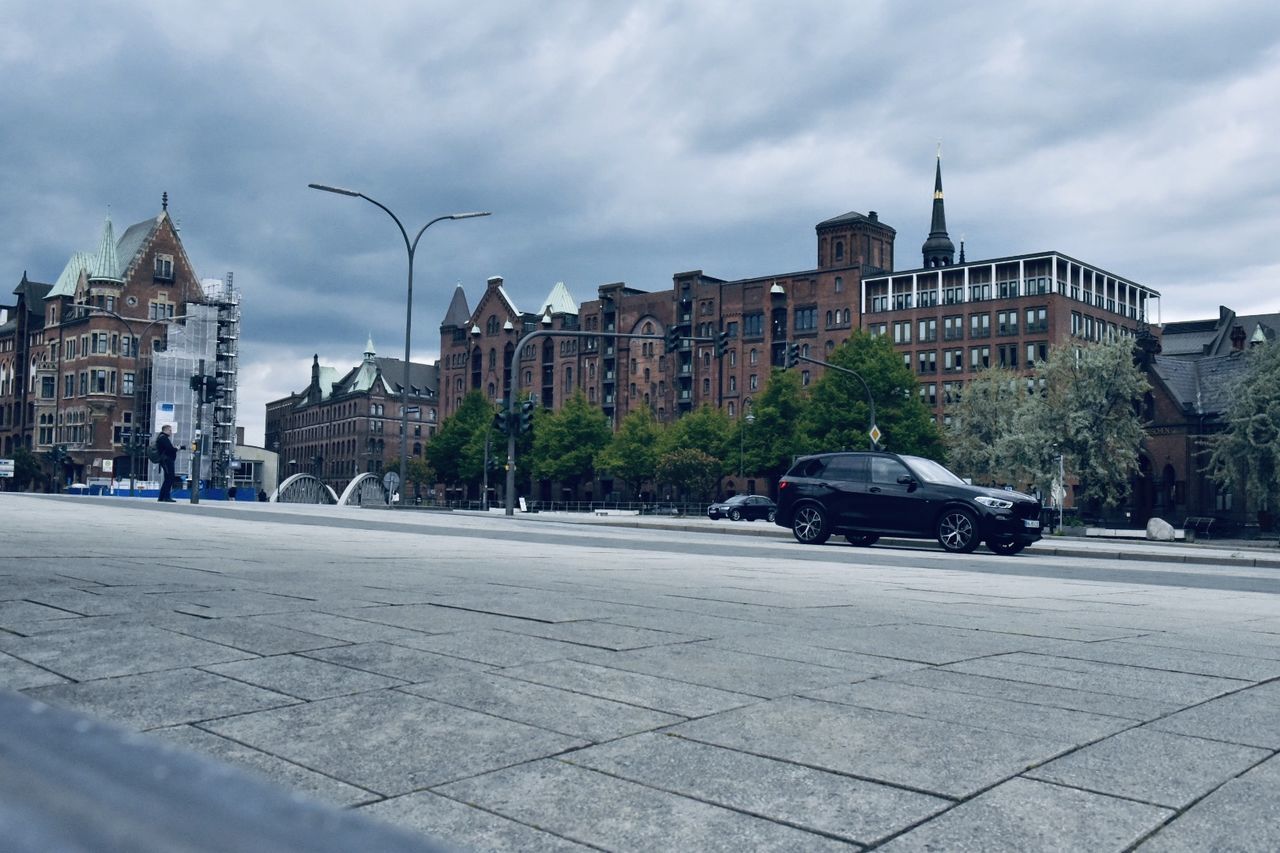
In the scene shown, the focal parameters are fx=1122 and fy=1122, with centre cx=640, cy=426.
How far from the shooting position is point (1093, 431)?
52.6 m

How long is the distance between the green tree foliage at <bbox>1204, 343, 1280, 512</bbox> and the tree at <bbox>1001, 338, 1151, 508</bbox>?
456 centimetres

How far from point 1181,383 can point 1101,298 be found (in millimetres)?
34341

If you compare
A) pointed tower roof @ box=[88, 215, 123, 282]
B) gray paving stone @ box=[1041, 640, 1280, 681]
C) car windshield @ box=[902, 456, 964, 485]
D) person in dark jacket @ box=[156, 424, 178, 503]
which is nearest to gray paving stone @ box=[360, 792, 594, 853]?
gray paving stone @ box=[1041, 640, 1280, 681]

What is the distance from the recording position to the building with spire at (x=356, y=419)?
16388cm

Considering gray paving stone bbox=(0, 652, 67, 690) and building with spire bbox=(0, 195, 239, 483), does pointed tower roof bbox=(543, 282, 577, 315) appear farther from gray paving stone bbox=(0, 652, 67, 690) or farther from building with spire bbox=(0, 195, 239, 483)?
gray paving stone bbox=(0, 652, 67, 690)

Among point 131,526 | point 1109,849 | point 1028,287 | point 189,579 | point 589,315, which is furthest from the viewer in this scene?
point 589,315

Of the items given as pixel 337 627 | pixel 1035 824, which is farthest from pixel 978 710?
pixel 337 627

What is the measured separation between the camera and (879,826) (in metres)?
2.54

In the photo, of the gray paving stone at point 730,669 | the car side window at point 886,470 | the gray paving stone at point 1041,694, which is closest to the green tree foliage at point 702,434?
the car side window at point 886,470

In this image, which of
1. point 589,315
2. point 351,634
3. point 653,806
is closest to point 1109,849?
point 653,806

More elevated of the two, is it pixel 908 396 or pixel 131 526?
pixel 908 396

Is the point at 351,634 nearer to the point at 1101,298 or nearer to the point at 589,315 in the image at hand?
the point at 1101,298

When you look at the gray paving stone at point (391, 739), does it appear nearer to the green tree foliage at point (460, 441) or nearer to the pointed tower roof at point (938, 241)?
the green tree foliage at point (460, 441)

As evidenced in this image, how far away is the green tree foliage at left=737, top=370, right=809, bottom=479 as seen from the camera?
7612cm
